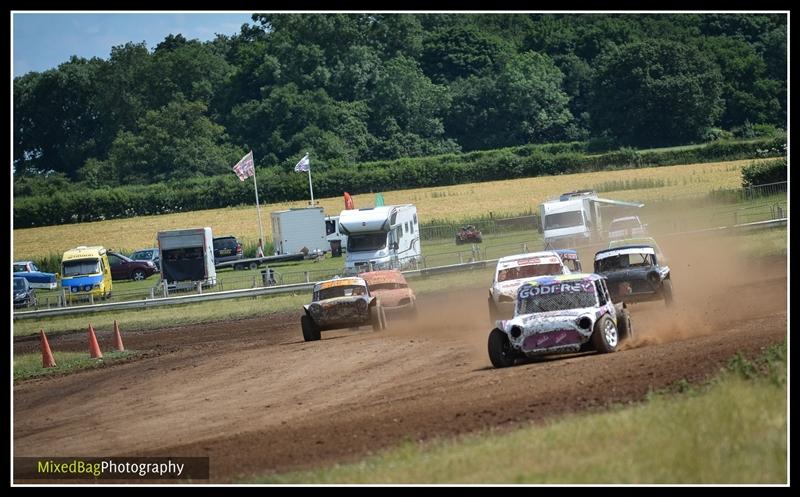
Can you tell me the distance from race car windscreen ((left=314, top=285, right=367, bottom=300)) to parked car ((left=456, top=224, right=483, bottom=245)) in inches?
1432

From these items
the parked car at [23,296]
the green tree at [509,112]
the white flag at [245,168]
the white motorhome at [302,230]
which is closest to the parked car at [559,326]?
the parked car at [23,296]

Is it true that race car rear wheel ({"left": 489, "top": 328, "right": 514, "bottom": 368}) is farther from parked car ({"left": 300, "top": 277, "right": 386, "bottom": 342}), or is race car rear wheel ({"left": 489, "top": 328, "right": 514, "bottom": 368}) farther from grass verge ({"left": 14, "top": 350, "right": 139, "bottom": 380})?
grass verge ({"left": 14, "top": 350, "right": 139, "bottom": 380})

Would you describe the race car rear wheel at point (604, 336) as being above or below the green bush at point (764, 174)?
below

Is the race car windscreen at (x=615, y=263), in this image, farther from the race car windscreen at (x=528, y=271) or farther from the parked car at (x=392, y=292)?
the parked car at (x=392, y=292)

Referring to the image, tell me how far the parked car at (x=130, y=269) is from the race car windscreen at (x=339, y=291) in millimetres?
39089

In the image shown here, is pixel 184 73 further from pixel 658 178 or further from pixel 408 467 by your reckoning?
pixel 408 467

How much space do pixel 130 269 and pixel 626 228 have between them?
1088 inches

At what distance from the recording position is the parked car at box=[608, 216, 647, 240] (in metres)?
55.6

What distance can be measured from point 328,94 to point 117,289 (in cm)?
4906

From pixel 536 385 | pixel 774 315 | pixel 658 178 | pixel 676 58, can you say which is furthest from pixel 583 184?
pixel 536 385

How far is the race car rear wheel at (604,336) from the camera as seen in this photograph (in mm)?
21750

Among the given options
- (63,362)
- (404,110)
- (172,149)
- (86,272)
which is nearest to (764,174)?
(86,272)

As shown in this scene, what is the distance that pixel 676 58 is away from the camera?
351 ft
